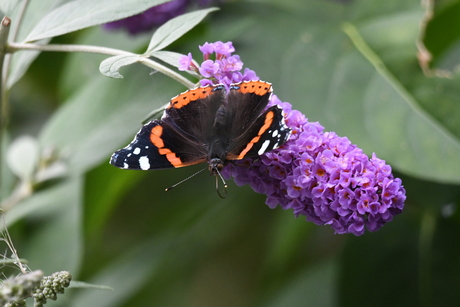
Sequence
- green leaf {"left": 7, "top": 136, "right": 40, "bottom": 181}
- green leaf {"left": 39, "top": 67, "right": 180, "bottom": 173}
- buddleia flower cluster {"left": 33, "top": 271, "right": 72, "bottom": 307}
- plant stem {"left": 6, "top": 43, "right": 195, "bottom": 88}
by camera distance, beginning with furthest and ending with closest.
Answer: green leaf {"left": 7, "top": 136, "right": 40, "bottom": 181} < green leaf {"left": 39, "top": 67, "right": 180, "bottom": 173} < plant stem {"left": 6, "top": 43, "right": 195, "bottom": 88} < buddleia flower cluster {"left": 33, "top": 271, "right": 72, "bottom": 307}

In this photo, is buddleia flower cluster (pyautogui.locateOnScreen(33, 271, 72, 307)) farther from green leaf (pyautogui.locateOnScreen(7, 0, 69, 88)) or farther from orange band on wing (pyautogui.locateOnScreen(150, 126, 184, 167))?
green leaf (pyautogui.locateOnScreen(7, 0, 69, 88))

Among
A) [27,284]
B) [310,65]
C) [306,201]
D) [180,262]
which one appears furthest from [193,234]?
[27,284]

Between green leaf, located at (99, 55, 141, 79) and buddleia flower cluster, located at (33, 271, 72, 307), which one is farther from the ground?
green leaf, located at (99, 55, 141, 79)

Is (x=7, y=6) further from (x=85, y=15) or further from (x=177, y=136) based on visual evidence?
(x=177, y=136)

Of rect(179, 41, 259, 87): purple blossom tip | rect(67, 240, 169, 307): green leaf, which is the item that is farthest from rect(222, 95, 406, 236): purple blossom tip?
rect(67, 240, 169, 307): green leaf

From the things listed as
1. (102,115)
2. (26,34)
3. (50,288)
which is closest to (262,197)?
(102,115)

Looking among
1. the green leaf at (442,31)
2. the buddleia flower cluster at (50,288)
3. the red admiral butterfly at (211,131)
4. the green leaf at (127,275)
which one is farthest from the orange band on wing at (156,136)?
the green leaf at (442,31)

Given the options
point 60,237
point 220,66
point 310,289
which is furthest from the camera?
point 310,289
